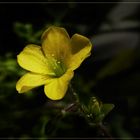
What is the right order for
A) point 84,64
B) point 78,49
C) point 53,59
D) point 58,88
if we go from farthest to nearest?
point 84,64 < point 53,59 < point 78,49 < point 58,88

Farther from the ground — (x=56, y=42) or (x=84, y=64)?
(x=56, y=42)

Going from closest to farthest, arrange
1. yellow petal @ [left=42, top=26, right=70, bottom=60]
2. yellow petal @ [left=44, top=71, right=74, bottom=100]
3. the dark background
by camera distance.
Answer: yellow petal @ [left=44, top=71, right=74, bottom=100], yellow petal @ [left=42, top=26, right=70, bottom=60], the dark background

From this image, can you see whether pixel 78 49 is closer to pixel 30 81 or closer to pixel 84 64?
pixel 30 81

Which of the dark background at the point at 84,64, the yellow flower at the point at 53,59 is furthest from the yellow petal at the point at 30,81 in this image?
the dark background at the point at 84,64

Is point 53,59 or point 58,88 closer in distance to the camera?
point 58,88

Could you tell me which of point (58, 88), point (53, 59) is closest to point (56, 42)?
point (53, 59)

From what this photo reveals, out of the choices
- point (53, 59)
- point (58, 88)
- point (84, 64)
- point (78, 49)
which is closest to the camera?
point (58, 88)

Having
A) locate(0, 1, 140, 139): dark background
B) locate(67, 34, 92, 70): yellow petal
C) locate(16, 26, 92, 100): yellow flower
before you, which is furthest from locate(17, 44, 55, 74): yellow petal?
locate(0, 1, 140, 139): dark background

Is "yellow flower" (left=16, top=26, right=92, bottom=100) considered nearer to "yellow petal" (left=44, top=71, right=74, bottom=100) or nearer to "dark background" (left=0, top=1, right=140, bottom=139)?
"yellow petal" (left=44, top=71, right=74, bottom=100)
